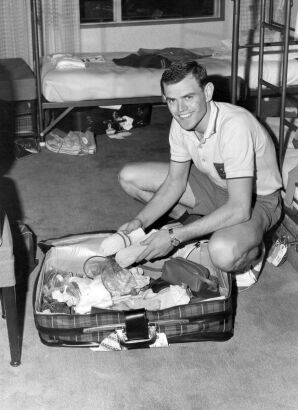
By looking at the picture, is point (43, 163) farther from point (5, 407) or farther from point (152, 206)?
point (5, 407)

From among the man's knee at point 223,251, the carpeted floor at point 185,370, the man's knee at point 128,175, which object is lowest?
the carpeted floor at point 185,370

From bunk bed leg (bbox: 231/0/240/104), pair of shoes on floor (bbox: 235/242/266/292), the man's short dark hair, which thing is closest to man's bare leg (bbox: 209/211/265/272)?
pair of shoes on floor (bbox: 235/242/266/292)

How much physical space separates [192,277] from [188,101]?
2.21 feet

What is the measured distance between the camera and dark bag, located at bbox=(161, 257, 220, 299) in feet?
8.80

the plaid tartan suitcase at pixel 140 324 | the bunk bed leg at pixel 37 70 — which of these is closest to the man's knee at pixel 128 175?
the plaid tartan suitcase at pixel 140 324

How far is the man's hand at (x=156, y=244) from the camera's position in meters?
2.71

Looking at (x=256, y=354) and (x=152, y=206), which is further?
(x=152, y=206)

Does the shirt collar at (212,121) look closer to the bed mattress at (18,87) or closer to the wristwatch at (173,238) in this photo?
the wristwatch at (173,238)

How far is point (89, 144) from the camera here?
4.97 metres

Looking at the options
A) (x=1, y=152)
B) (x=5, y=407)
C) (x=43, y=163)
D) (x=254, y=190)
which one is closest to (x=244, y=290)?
(x=254, y=190)

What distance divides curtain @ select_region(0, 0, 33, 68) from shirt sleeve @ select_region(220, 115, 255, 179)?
151 inches

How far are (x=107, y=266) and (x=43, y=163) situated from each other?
6.61 ft

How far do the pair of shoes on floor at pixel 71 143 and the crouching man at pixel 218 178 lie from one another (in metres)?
1.88

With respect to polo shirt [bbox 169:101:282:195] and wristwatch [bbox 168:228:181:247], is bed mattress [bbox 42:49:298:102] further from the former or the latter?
wristwatch [bbox 168:228:181:247]
